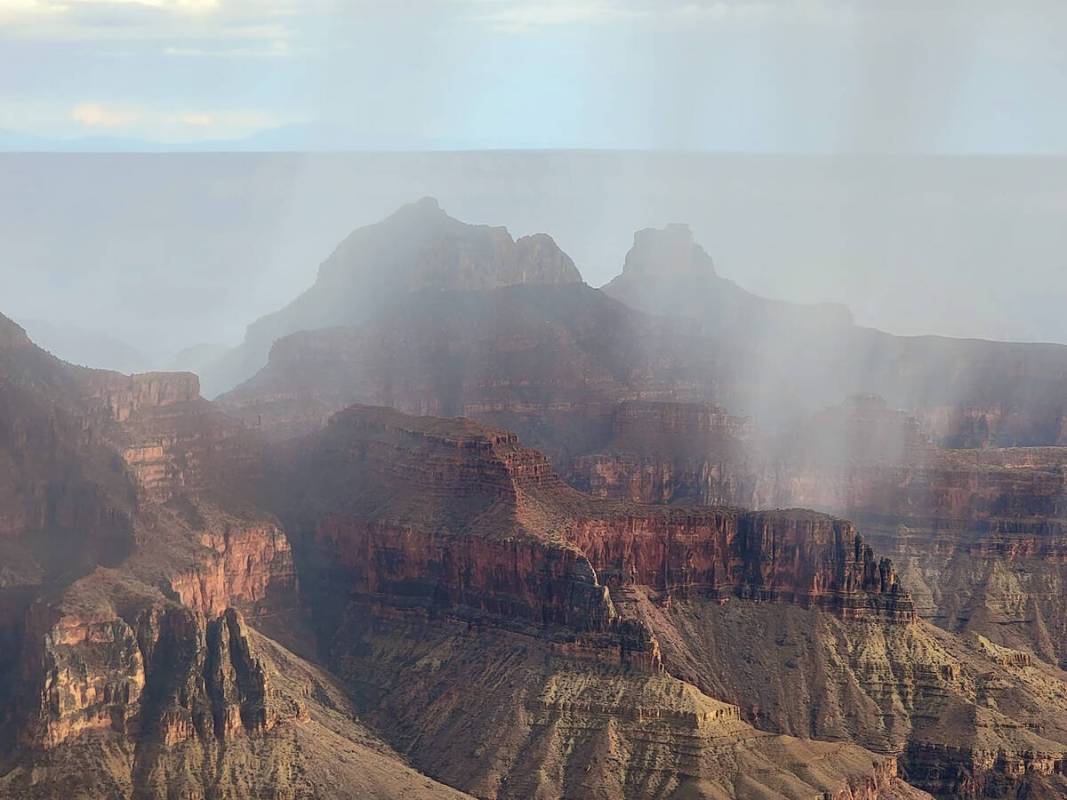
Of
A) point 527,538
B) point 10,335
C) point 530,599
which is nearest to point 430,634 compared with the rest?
point 530,599

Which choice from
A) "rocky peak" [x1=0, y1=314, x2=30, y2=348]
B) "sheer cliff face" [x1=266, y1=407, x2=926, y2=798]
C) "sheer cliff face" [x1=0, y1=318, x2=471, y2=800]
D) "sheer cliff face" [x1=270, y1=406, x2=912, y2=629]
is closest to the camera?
"sheer cliff face" [x1=0, y1=318, x2=471, y2=800]

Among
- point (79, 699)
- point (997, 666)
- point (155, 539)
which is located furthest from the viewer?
point (997, 666)

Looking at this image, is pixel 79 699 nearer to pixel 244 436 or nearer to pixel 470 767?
pixel 470 767

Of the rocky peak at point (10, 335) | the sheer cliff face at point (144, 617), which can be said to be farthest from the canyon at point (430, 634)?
the rocky peak at point (10, 335)

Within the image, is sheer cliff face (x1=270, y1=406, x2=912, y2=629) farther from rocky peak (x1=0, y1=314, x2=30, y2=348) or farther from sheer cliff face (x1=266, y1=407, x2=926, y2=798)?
rocky peak (x1=0, y1=314, x2=30, y2=348)

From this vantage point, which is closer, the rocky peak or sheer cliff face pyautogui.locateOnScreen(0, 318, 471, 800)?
sheer cliff face pyautogui.locateOnScreen(0, 318, 471, 800)

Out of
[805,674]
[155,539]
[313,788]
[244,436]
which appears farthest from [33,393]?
[805,674]

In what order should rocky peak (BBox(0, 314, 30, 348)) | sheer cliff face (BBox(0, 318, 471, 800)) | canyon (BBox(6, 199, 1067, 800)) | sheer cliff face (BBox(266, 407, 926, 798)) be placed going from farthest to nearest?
rocky peak (BBox(0, 314, 30, 348)), sheer cliff face (BBox(266, 407, 926, 798)), canyon (BBox(6, 199, 1067, 800)), sheer cliff face (BBox(0, 318, 471, 800))

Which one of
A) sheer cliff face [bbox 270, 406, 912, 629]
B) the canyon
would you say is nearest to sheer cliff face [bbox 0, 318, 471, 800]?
the canyon

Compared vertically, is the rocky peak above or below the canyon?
above

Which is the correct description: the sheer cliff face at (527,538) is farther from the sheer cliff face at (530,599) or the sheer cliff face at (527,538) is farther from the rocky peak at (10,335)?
the rocky peak at (10,335)

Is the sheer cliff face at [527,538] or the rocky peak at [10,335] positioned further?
the sheer cliff face at [527,538]
